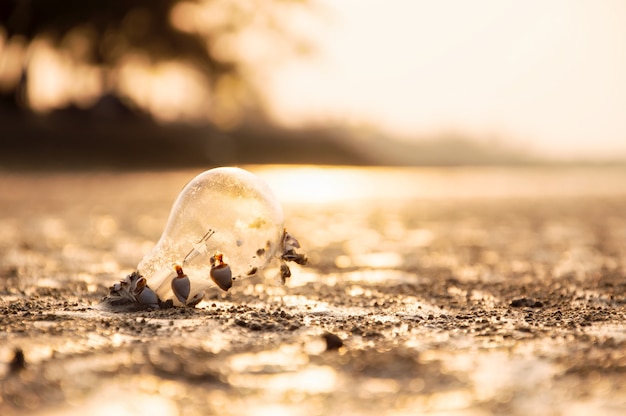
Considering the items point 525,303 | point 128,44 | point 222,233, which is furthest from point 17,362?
point 128,44

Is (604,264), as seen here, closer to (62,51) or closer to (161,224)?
(161,224)

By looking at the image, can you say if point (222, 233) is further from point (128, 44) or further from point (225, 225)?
point (128, 44)

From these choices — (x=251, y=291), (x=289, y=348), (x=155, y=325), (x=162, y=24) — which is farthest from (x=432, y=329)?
(x=162, y=24)

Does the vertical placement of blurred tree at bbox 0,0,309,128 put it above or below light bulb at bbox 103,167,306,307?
above


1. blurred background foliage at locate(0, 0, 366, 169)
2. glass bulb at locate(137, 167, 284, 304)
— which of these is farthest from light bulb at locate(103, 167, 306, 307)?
blurred background foliage at locate(0, 0, 366, 169)

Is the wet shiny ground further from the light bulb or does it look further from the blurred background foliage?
the blurred background foliage

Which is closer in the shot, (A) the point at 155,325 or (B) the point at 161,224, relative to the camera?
(A) the point at 155,325

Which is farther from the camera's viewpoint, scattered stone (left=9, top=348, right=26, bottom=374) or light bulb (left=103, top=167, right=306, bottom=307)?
light bulb (left=103, top=167, right=306, bottom=307)
